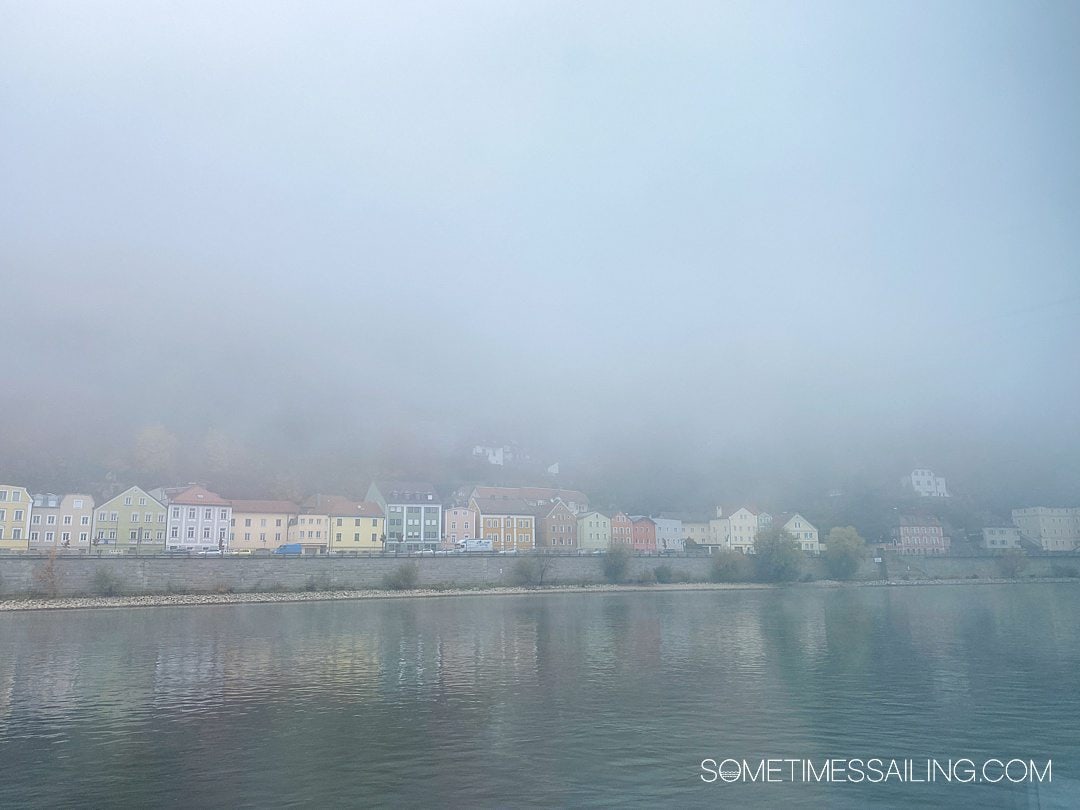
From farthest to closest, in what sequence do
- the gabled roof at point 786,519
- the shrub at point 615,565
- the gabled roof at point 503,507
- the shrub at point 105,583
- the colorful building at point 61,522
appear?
the gabled roof at point 786,519, the gabled roof at point 503,507, the shrub at point 615,565, the colorful building at point 61,522, the shrub at point 105,583

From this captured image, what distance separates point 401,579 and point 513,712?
4924 centimetres

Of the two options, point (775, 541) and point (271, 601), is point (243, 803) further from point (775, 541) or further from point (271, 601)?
point (775, 541)

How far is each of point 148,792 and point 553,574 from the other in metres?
63.1

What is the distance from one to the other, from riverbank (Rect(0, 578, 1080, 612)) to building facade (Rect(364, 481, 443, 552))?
62.2 feet

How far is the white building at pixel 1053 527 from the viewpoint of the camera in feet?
349

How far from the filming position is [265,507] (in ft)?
259

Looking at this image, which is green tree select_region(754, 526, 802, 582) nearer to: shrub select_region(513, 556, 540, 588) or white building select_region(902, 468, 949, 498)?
shrub select_region(513, 556, 540, 588)

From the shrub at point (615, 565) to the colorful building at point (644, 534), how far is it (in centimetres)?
1879

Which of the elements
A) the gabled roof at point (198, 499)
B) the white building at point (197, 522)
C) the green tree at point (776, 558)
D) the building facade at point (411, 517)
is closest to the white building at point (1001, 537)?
Result: the green tree at point (776, 558)

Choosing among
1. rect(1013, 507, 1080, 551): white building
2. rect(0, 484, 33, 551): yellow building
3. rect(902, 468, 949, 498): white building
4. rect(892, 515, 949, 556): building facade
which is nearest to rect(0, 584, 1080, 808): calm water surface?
rect(0, 484, 33, 551): yellow building

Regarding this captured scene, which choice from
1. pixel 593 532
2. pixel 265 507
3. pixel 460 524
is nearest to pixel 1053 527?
pixel 593 532

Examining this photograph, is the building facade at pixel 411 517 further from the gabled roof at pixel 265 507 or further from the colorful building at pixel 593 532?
the colorful building at pixel 593 532

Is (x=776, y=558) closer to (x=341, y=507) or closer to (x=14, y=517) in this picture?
(x=341, y=507)

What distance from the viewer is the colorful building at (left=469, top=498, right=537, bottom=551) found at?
88188 millimetres
